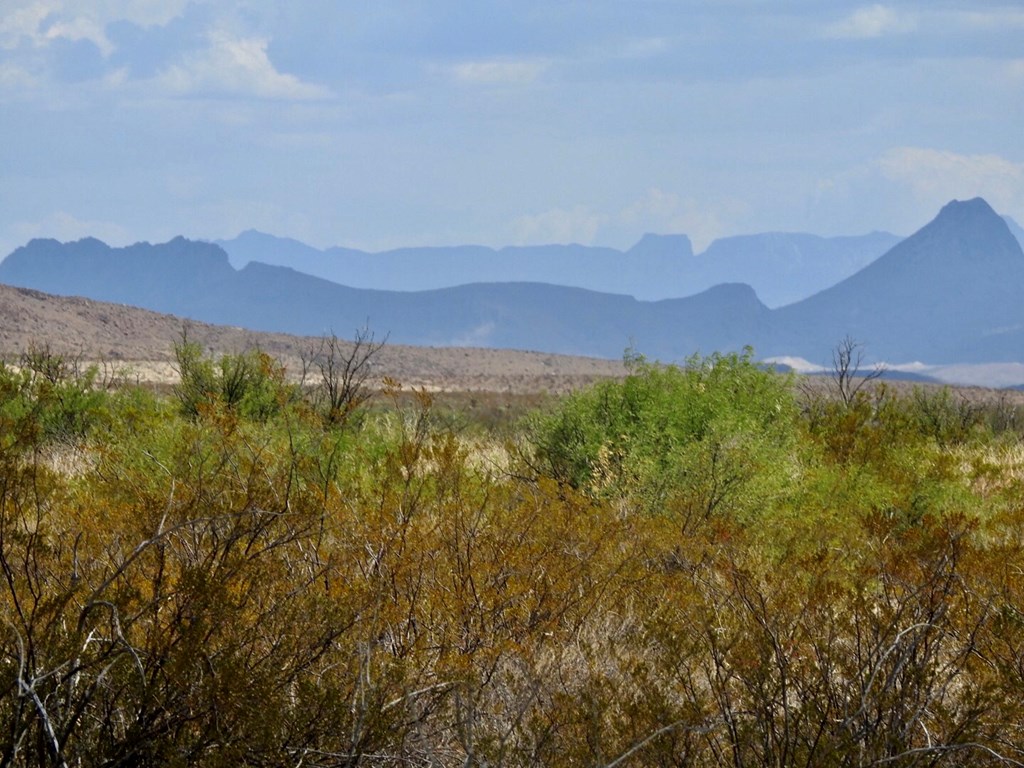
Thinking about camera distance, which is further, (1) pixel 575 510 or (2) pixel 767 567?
(2) pixel 767 567

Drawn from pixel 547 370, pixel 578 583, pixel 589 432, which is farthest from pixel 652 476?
pixel 547 370

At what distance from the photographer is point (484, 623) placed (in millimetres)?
5816

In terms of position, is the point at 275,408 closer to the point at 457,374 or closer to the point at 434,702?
the point at 434,702

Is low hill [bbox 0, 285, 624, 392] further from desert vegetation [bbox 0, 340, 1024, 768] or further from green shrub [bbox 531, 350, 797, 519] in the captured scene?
desert vegetation [bbox 0, 340, 1024, 768]

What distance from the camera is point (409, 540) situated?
6.21 m

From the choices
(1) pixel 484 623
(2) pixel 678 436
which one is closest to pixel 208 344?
(2) pixel 678 436

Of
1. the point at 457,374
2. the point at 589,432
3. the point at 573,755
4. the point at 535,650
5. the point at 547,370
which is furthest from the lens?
the point at 547,370

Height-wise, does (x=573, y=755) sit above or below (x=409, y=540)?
below

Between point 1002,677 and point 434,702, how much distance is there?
7.53 ft

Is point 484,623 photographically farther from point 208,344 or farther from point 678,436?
point 208,344

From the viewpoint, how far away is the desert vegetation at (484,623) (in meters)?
4.29

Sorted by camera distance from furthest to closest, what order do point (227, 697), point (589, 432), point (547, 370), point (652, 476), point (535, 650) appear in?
1. point (547, 370)
2. point (589, 432)
3. point (652, 476)
4. point (535, 650)
5. point (227, 697)

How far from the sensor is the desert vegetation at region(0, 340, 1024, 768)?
4289 millimetres

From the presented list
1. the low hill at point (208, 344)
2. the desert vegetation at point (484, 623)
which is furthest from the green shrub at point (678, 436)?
the low hill at point (208, 344)
